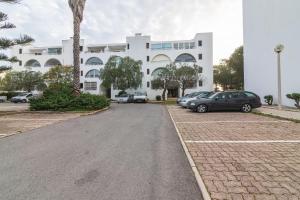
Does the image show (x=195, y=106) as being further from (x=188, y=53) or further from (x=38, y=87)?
(x=38, y=87)

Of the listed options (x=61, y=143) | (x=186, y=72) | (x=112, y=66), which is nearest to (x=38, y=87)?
(x=112, y=66)

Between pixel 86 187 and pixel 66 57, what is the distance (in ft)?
195

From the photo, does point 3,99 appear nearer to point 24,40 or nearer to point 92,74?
point 92,74

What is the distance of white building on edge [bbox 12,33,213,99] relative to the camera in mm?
51656

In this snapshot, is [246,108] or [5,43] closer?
[5,43]

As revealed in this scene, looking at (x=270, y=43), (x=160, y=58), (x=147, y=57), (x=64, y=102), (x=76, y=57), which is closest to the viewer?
(x=64, y=102)

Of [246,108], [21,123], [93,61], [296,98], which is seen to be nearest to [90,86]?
[93,61]

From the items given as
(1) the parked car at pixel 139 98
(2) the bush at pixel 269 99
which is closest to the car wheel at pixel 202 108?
(2) the bush at pixel 269 99

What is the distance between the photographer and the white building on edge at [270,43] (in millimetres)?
19297

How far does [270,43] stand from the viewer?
76.5ft

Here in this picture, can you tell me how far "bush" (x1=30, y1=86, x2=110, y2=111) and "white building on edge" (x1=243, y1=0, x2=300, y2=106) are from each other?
608 inches

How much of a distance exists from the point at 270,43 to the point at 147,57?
109 ft

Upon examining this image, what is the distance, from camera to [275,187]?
3.97 metres

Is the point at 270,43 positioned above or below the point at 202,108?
above
